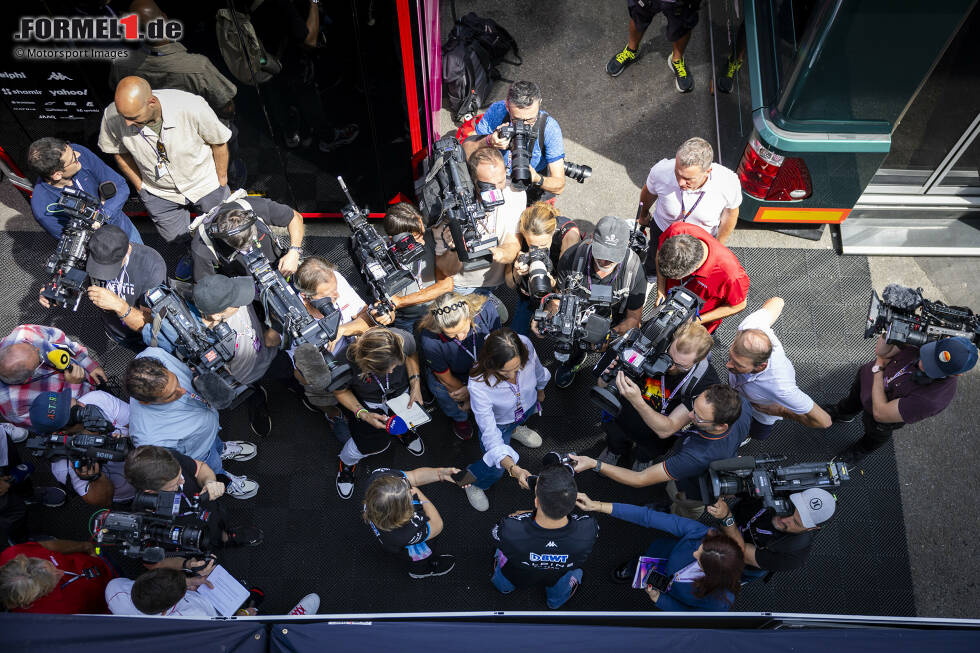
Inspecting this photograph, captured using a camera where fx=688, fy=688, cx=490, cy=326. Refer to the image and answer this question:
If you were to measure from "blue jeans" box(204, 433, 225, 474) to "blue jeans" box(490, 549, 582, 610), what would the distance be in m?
2.00

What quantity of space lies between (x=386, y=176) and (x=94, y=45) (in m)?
2.40

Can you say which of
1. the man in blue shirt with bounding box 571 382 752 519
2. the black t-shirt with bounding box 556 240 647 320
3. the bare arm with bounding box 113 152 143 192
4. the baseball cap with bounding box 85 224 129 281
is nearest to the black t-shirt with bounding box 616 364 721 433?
the man in blue shirt with bounding box 571 382 752 519

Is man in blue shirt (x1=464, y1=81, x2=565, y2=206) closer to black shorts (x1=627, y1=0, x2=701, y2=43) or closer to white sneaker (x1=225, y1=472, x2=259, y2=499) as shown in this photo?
black shorts (x1=627, y1=0, x2=701, y2=43)

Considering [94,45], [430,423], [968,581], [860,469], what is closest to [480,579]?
[430,423]

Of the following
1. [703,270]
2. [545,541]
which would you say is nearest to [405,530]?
[545,541]

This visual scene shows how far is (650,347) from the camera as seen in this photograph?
4.10m

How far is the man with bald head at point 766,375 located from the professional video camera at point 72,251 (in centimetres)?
418

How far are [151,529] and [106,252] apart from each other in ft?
6.10

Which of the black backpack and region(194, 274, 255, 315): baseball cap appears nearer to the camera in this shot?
region(194, 274, 255, 315): baseball cap

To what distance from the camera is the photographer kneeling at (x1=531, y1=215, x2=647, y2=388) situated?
4.29 metres

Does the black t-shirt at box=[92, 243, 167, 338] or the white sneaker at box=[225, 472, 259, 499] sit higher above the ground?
the black t-shirt at box=[92, 243, 167, 338]

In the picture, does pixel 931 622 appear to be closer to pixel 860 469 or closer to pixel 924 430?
pixel 860 469

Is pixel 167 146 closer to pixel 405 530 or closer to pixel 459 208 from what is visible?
pixel 459 208

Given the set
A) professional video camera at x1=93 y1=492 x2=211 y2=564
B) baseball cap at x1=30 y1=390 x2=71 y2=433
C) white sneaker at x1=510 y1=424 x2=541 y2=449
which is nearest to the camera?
professional video camera at x1=93 y1=492 x2=211 y2=564
